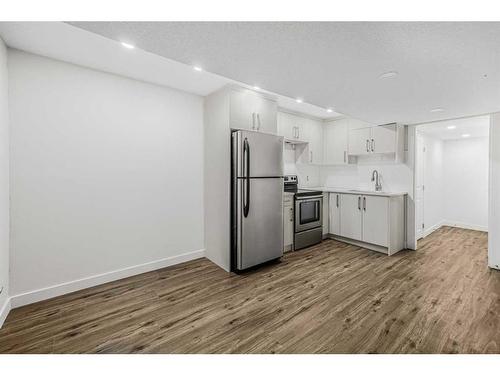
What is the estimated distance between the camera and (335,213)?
15.1 feet

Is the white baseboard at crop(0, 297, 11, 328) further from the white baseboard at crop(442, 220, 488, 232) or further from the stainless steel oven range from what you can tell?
the white baseboard at crop(442, 220, 488, 232)

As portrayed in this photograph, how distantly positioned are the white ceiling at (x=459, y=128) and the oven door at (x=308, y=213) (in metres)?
2.34

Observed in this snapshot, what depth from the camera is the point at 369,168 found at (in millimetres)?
4805

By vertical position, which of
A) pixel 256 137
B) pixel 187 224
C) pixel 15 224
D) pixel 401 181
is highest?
pixel 256 137

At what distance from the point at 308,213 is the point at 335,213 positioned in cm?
73

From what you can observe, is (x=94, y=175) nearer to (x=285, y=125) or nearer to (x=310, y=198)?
(x=285, y=125)

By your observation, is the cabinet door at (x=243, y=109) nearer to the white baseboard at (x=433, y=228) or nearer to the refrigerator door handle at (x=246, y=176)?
the refrigerator door handle at (x=246, y=176)

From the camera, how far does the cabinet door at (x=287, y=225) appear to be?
3.91 m

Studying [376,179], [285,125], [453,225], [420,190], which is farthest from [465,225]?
[285,125]

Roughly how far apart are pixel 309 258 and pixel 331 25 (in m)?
3.14

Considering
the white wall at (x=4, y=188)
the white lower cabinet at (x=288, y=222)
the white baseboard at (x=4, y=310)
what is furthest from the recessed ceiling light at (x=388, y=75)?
the white baseboard at (x=4, y=310)

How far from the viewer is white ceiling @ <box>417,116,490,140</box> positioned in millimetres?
4051
